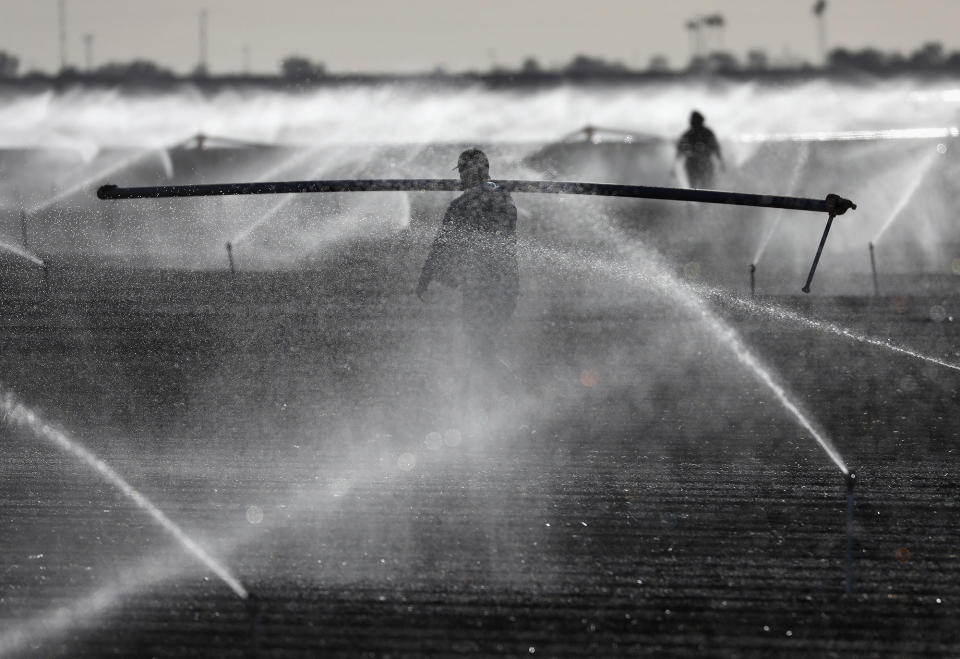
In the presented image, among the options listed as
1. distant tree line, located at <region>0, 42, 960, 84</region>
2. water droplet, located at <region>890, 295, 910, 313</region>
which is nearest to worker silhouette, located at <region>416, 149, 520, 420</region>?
water droplet, located at <region>890, 295, 910, 313</region>

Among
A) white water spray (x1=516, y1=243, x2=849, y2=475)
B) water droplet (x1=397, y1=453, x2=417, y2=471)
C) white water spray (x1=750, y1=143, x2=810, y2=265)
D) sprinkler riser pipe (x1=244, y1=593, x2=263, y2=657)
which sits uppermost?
sprinkler riser pipe (x1=244, y1=593, x2=263, y2=657)

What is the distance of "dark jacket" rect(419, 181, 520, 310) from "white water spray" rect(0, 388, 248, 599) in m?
2.49

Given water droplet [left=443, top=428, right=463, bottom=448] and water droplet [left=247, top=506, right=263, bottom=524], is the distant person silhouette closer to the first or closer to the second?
water droplet [left=443, top=428, right=463, bottom=448]

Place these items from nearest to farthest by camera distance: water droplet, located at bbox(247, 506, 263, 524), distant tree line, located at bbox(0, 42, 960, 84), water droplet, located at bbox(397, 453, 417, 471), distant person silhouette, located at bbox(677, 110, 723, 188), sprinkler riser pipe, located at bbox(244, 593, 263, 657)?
sprinkler riser pipe, located at bbox(244, 593, 263, 657) → water droplet, located at bbox(247, 506, 263, 524) → water droplet, located at bbox(397, 453, 417, 471) → distant person silhouette, located at bbox(677, 110, 723, 188) → distant tree line, located at bbox(0, 42, 960, 84)

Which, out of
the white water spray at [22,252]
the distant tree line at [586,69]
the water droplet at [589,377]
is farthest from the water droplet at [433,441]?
the distant tree line at [586,69]

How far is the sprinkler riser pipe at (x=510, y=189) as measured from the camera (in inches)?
369

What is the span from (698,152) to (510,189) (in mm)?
15363

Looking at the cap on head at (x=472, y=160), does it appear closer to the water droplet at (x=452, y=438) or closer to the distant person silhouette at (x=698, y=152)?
the water droplet at (x=452, y=438)

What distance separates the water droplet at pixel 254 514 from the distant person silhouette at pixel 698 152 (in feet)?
59.9

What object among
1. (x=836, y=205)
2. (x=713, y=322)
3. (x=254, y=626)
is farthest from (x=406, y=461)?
(x=713, y=322)

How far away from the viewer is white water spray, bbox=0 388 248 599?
6246mm

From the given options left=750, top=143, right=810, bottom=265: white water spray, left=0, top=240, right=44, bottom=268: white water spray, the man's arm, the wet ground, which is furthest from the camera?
left=750, top=143, right=810, bottom=265: white water spray

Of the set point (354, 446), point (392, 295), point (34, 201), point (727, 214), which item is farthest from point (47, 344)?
point (34, 201)

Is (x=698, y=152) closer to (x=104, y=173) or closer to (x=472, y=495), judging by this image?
(x=472, y=495)
